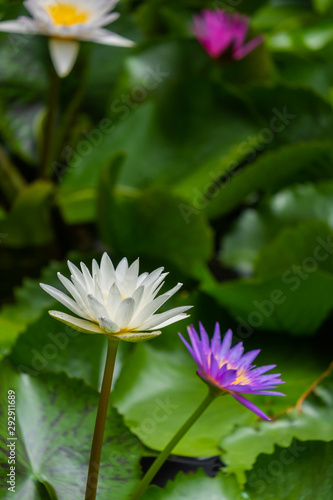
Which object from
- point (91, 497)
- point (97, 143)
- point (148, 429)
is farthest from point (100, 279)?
point (97, 143)

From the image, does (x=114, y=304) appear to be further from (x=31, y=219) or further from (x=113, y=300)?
(x=31, y=219)

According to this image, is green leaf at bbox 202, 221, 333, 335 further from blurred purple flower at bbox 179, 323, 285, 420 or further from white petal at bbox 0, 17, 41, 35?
white petal at bbox 0, 17, 41, 35

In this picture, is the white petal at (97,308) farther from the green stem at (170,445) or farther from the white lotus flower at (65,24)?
the white lotus flower at (65,24)

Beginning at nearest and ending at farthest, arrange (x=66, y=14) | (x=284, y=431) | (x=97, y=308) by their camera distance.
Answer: (x=97, y=308), (x=284, y=431), (x=66, y=14)

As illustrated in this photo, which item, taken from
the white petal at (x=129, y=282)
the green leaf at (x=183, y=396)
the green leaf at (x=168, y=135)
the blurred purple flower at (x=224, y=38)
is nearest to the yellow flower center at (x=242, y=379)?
the white petal at (x=129, y=282)

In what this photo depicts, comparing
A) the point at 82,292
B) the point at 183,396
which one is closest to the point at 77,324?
the point at 82,292

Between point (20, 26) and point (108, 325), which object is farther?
point (20, 26)

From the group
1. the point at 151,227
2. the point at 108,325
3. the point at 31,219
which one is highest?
the point at 108,325
